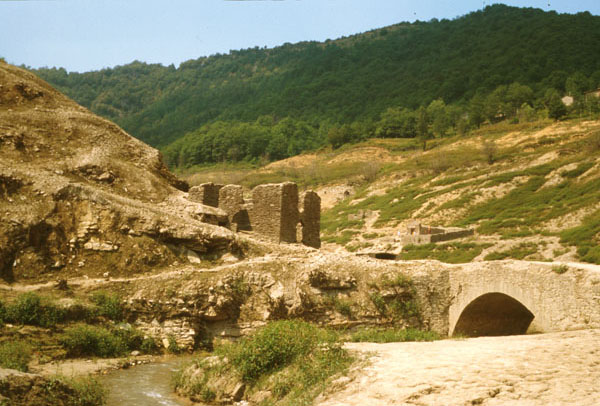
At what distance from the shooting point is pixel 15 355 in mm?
13398

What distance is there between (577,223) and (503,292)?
67.3 feet

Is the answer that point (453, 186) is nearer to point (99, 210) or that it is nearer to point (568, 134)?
point (568, 134)

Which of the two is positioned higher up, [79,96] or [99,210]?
[79,96]

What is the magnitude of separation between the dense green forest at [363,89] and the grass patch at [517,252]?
5535 centimetres

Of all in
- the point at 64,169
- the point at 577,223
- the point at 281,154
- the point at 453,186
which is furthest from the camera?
the point at 281,154

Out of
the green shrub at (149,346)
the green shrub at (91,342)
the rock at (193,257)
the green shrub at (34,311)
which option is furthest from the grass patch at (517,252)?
the green shrub at (34,311)

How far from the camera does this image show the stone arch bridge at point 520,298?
14672 mm

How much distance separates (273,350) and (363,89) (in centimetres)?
14116

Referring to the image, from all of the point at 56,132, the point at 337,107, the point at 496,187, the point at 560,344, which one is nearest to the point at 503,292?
the point at 560,344

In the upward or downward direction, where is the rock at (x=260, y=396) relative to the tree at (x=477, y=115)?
downward

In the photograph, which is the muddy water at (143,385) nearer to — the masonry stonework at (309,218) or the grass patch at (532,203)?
the masonry stonework at (309,218)

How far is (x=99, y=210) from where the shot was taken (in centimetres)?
2000

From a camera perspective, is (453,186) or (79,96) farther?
(79,96)

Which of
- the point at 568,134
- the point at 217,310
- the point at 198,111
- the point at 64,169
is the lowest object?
the point at 217,310
